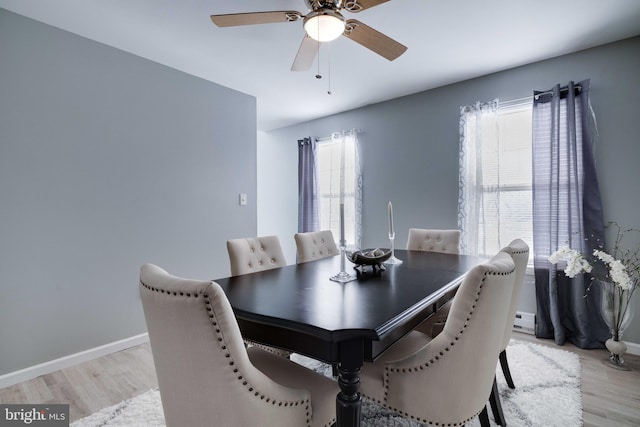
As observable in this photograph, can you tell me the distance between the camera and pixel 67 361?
229 cm

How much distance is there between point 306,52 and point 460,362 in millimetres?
1892

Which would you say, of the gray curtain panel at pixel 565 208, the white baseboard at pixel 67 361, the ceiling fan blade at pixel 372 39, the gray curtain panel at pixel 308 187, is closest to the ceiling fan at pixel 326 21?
the ceiling fan blade at pixel 372 39

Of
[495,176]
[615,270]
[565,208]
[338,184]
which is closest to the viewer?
[615,270]

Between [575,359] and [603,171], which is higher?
[603,171]

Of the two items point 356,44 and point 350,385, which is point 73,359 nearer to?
point 350,385

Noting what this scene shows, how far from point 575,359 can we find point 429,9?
2.70 meters

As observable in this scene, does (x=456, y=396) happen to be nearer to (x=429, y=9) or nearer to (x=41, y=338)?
(x=429, y=9)

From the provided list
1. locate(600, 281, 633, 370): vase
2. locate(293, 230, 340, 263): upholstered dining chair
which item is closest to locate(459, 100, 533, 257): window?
locate(600, 281, 633, 370): vase

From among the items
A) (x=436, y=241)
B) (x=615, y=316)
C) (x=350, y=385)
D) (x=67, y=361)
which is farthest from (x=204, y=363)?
(x=615, y=316)

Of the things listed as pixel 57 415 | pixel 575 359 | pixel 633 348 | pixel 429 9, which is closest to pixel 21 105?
pixel 57 415

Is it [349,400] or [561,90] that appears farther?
[561,90]

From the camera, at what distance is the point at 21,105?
7.04 feet

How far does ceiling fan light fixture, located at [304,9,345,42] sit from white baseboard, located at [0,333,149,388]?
2.72 m

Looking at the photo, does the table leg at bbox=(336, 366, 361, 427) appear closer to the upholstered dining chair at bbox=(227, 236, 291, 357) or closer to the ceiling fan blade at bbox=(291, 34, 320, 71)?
the upholstered dining chair at bbox=(227, 236, 291, 357)
